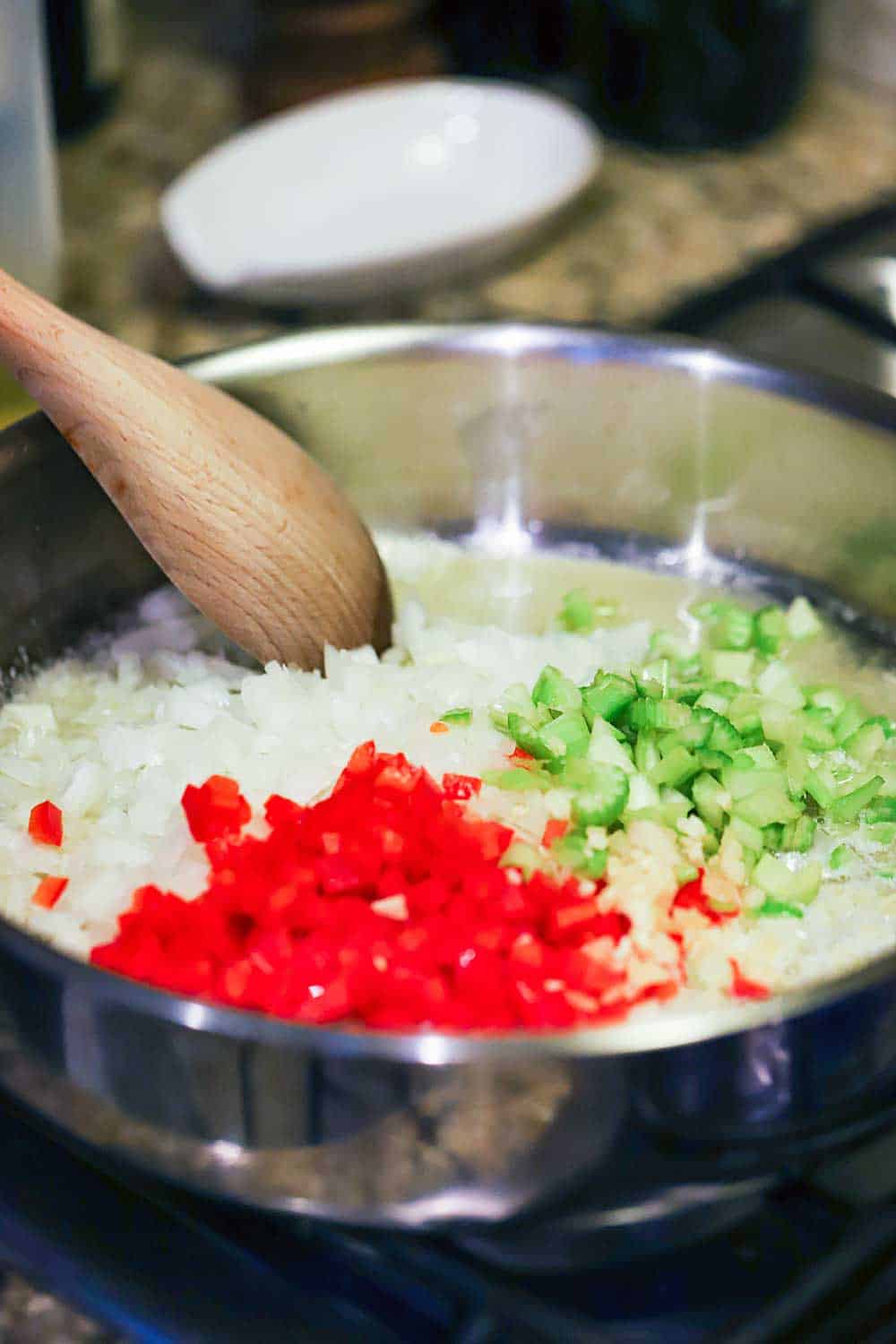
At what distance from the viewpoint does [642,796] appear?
74 cm

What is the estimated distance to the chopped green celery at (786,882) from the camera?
0.74 meters

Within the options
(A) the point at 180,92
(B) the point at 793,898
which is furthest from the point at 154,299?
(B) the point at 793,898

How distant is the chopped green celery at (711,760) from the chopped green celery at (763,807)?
0.8 inches

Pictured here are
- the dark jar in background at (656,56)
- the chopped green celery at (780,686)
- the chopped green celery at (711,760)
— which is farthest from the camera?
the dark jar in background at (656,56)

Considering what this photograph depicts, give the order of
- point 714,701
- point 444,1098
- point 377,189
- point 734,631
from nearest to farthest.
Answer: point 444,1098, point 714,701, point 734,631, point 377,189

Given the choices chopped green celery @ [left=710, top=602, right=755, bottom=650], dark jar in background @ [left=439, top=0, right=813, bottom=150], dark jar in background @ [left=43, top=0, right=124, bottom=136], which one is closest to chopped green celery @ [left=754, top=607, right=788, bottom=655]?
chopped green celery @ [left=710, top=602, right=755, bottom=650]

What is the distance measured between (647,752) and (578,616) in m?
0.21

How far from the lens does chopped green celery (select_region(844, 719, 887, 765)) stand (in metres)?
0.85

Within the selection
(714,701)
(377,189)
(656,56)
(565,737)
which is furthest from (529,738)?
(656,56)

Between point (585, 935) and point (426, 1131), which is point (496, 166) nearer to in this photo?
point (585, 935)

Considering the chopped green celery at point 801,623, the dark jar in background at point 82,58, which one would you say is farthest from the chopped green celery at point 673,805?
the dark jar in background at point 82,58

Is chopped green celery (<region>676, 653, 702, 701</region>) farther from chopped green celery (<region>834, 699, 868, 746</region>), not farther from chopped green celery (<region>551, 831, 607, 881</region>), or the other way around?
chopped green celery (<region>551, 831, 607, 881</region>)

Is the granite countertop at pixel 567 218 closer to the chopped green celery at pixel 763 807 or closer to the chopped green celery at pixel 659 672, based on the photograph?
the chopped green celery at pixel 659 672

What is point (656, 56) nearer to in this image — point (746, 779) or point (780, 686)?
point (780, 686)
